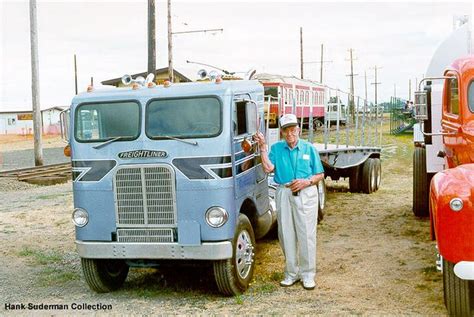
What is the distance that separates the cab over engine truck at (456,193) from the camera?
4.91 m

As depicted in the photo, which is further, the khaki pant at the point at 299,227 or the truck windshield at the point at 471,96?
the khaki pant at the point at 299,227

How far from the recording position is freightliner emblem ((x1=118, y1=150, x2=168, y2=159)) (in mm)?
6309

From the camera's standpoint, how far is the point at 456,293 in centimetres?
521

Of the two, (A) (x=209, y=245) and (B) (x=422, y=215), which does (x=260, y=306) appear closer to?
(A) (x=209, y=245)

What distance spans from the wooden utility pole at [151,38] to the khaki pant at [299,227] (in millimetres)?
13902

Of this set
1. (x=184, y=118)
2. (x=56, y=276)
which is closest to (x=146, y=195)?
(x=184, y=118)

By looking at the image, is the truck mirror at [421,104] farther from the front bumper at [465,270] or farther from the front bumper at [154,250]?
the front bumper at [154,250]

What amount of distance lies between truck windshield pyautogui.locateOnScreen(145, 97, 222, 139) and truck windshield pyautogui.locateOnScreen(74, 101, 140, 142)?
6.9 inches

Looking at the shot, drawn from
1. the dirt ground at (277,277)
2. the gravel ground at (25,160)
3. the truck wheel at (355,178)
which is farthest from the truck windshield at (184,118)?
the gravel ground at (25,160)

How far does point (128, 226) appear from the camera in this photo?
642 cm

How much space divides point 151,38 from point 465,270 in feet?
54.7

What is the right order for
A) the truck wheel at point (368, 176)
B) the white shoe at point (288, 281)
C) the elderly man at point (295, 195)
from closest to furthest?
the elderly man at point (295, 195), the white shoe at point (288, 281), the truck wheel at point (368, 176)

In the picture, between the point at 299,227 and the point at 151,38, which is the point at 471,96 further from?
the point at 151,38

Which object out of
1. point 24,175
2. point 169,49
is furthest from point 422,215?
point 169,49
